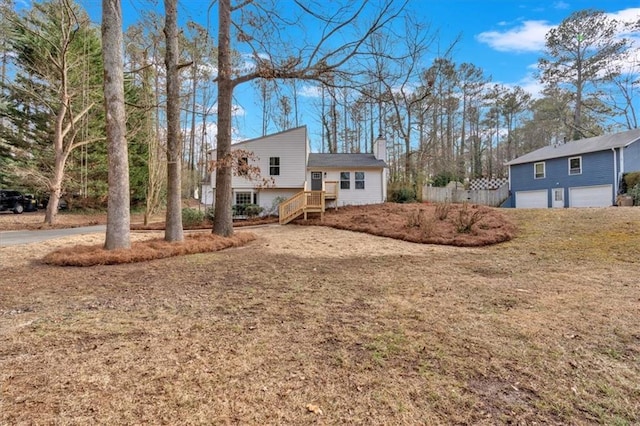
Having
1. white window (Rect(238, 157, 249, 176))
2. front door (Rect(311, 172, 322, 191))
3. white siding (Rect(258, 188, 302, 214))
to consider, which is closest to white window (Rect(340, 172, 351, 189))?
front door (Rect(311, 172, 322, 191))

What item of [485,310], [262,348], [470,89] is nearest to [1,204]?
[262,348]

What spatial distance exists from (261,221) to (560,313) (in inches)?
546

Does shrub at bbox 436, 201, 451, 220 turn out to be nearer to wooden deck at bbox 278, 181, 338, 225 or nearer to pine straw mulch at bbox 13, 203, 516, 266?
pine straw mulch at bbox 13, 203, 516, 266

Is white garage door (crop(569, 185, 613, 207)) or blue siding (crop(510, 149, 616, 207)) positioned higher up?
blue siding (crop(510, 149, 616, 207))

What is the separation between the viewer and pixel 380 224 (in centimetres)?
1214

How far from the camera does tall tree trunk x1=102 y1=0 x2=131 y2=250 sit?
258 inches

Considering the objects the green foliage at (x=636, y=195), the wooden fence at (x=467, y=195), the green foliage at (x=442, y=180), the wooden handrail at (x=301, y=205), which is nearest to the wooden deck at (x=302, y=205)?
the wooden handrail at (x=301, y=205)

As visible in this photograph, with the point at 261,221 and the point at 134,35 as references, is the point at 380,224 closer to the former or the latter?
the point at 261,221

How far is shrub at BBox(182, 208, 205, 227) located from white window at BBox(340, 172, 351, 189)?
8.28 m

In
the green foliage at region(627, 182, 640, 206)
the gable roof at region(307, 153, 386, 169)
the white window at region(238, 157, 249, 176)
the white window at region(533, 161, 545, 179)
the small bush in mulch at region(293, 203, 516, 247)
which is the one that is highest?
the gable roof at region(307, 153, 386, 169)

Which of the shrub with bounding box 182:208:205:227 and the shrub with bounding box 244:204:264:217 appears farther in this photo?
the shrub with bounding box 244:204:264:217

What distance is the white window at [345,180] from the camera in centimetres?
1883

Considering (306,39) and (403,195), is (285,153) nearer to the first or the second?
(403,195)

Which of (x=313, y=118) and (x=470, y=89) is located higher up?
(x=470, y=89)
